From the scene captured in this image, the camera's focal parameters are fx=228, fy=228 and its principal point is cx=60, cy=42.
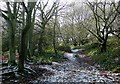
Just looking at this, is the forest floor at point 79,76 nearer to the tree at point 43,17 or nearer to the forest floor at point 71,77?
the forest floor at point 71,77

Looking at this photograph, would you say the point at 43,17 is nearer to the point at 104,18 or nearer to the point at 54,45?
the point at 54,45

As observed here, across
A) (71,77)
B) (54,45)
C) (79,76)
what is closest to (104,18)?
(54,45)

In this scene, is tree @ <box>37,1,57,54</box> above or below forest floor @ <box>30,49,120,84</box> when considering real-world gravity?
above

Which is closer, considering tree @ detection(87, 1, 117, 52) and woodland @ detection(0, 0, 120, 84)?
woodland @ detection(0, 0, 120, 84)

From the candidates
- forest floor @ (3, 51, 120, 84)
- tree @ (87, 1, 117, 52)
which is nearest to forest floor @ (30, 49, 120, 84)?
forest floor @ (3, 51, 120, 84)

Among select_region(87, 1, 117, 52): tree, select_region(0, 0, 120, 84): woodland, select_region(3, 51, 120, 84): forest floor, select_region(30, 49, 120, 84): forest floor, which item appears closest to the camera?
select_region(3, 51, 120, 84): forest floor

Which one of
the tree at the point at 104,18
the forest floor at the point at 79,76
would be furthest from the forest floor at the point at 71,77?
the tree at the point at 104,18

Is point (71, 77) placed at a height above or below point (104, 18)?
below

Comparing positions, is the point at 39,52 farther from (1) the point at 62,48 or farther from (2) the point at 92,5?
(1) the point at 62,48

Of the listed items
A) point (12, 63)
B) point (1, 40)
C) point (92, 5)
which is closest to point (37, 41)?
point (1, 40)

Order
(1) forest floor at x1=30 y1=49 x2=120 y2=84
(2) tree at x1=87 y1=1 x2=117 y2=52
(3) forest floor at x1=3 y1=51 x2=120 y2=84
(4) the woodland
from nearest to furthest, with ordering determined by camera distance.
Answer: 1. (3) forest floor at x1=3 y1=51 x2=120 y2=84
2. (1) forest floor at x1=30 y1=49 x2=120 y2=84
3. (4) the woodland
4. (2) tree at x1=87 y1=1 x2=117 y2=52

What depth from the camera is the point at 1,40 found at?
27.7 m

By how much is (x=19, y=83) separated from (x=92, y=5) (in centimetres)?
1900

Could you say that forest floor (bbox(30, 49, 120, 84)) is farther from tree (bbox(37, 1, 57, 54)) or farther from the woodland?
tree (bbox(37, 1, 57, 54))
